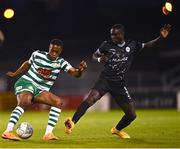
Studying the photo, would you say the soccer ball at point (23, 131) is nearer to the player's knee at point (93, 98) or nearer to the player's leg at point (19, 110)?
the player's leg at point (19, 110)

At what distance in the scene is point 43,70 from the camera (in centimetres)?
1321

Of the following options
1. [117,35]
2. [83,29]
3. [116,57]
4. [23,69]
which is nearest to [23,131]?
[23,69]

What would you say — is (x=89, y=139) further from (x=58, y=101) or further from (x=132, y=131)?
(x=132, y=131)

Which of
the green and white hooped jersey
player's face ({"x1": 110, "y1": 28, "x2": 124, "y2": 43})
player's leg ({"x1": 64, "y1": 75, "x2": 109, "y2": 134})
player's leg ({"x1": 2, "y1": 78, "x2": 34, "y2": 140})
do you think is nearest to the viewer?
player's leg ({"x1": 2, "y1": 78, "x2": 34, "y2": 140})

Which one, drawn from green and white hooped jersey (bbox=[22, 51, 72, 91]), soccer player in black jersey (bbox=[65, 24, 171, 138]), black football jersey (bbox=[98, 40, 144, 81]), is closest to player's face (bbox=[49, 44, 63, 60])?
green and white hooped jersey (bbox=[22, 51, 72, 91])

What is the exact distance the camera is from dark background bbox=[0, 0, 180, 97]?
40062mm

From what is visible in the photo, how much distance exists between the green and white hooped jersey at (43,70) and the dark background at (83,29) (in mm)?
24161

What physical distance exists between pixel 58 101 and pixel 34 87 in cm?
62

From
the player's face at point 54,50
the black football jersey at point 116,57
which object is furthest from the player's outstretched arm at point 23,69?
the black football jersey at point 116,57

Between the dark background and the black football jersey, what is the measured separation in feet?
78.0

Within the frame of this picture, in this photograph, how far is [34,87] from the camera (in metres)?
13.2

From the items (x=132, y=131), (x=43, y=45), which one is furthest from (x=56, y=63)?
(x=43, y=45)

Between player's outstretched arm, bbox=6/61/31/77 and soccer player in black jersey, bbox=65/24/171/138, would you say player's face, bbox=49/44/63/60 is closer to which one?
player's outstretched arm, bbox=6/61/31/77

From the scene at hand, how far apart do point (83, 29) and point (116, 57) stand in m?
36.0
